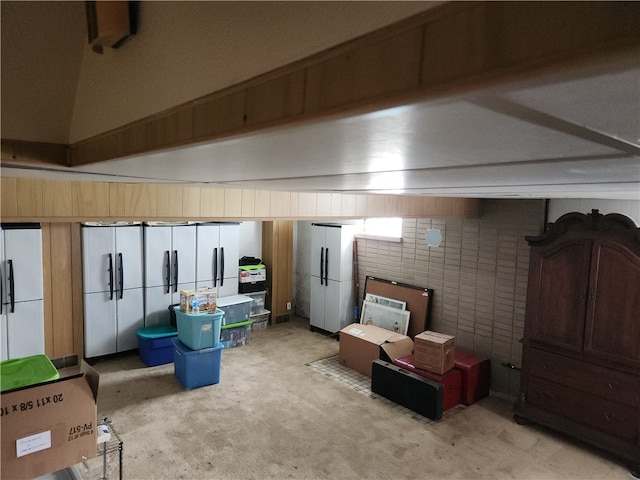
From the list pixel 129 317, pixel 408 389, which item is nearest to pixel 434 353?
pixel 408 389

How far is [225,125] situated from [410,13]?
240 millimetres

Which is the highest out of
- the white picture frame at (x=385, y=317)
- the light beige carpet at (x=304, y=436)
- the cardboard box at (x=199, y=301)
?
the cardboard box at (x=199, y=301)

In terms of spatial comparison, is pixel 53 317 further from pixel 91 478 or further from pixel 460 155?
pixel 460 155

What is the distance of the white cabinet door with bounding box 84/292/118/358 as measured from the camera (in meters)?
5.04

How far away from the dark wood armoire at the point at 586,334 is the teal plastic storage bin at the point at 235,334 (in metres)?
3.52

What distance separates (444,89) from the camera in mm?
261

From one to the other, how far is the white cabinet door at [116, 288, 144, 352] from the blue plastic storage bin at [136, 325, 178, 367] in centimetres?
11

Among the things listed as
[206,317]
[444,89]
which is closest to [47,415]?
[444,89]

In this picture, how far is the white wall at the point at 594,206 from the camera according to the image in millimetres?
3783

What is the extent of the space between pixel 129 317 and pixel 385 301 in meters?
3.31

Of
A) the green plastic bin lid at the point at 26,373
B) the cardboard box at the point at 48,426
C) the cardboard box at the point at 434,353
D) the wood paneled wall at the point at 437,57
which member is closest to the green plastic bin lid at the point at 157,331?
the cardboard box at the point at 434,353

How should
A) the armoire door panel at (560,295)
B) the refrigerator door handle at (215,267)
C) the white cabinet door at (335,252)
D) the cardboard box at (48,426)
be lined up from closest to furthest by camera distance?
the cardboard box at (48,426), the armoire door panel at (560,295), the refrigerator door handle at (215,267), the white cabinet door at (335,252)

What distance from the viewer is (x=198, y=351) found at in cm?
459

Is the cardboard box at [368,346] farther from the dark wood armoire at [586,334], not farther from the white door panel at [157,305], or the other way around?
the white door panel at [157,305]
